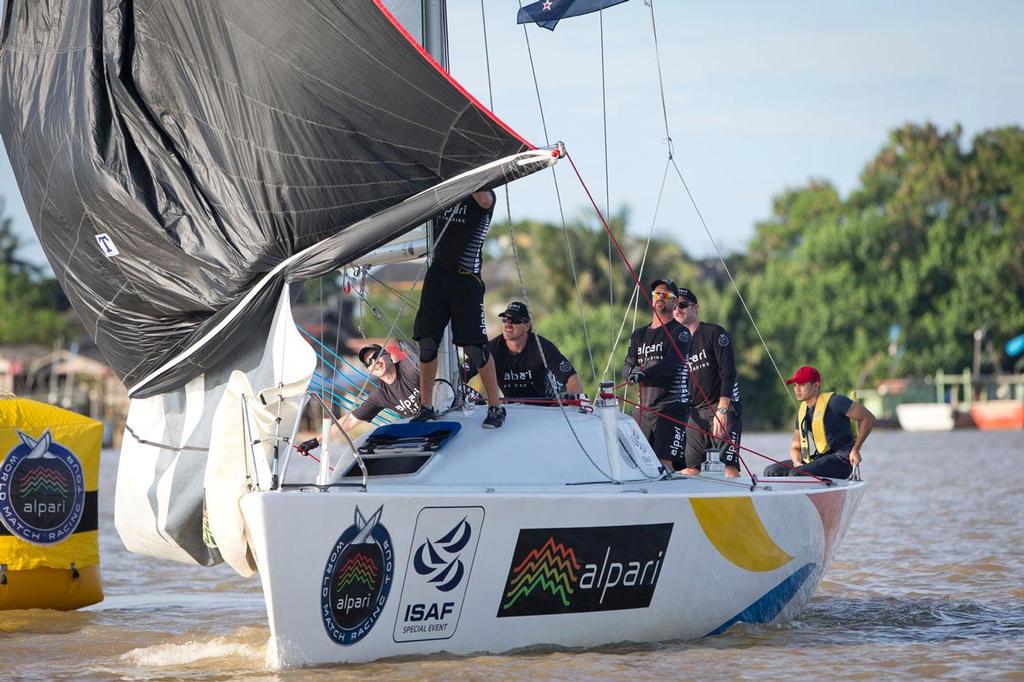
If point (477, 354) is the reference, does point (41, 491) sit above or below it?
below

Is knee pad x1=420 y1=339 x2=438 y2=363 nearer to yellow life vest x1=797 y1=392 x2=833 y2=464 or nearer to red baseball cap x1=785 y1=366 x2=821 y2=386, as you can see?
red baseball cap x1=785 y1=366 x2=821 y2=386

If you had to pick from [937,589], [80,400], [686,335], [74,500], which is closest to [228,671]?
[74,500]

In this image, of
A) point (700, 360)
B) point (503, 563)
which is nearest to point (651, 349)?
point (700, 360)

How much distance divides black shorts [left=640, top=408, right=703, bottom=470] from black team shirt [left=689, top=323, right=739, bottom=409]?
376 millimetres

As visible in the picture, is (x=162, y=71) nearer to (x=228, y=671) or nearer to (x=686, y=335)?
(x=228, y=671)

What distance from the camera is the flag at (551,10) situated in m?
9.77

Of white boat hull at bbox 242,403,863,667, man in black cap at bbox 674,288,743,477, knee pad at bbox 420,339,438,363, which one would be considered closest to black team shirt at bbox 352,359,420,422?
knee pad at bbox 420,339,438,363

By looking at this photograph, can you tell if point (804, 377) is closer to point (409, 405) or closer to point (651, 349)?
point (651, 349)

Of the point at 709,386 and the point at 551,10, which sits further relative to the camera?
the point at 551,10

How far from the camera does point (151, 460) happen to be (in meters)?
7.62

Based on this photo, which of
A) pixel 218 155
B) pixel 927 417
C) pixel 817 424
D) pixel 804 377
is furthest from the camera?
pixel 927 417

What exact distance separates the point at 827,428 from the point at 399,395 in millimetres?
2942

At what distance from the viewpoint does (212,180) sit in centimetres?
734

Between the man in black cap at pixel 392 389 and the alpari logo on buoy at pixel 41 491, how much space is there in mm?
1891
